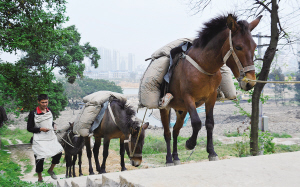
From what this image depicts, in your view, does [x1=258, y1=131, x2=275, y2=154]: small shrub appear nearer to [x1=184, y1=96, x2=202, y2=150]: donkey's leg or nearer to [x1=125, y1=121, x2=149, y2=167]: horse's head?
[x1=125, y1=121, x2=149, y2=167]: horse's head

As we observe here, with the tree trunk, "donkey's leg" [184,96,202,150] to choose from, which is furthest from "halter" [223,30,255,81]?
the tree trunk

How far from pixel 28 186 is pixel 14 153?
10.8 meters

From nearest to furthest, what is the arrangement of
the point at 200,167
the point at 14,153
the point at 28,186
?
the point at 200,167 → the point at 28,186 → the point at 14,153

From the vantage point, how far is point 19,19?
6812 millimetres

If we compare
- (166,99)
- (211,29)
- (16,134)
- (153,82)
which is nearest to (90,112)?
(153,82)

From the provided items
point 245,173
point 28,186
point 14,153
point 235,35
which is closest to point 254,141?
point 235,35

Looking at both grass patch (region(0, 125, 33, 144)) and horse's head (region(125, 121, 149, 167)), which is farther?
grass patch (region(0, 125, 33, 144))

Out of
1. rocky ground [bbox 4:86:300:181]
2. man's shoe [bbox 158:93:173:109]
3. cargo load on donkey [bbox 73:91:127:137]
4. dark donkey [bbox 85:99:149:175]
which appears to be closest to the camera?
man's shoe [bbox 158:93:173:109]

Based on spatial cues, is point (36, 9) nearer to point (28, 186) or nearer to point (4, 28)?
point (4, 28)

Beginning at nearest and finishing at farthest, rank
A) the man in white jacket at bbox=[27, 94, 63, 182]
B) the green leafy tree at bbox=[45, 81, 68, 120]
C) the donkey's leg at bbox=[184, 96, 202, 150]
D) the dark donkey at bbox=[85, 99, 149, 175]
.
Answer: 1. the donkey's leg at bbox=[184, 96, 202, 150]
2. the man in white jacket at bbox=[27, 94, 63, 182]
3. the dark donkey at bbox=[85, 99, 149, 175]
4. the green leafy tree at bbox=[45, 81, 68, 120]

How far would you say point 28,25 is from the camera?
6746 mm

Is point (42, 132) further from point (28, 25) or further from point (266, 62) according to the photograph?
point (266, 62)

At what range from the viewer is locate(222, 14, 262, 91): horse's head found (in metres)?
3.35

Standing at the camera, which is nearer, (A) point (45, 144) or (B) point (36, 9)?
(A) point (45, 144)
